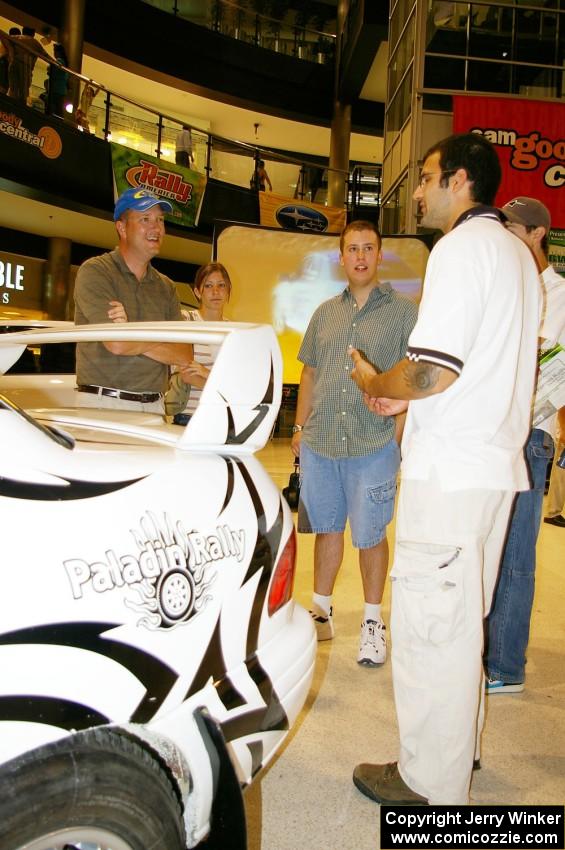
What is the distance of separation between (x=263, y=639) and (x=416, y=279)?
8.17 metres

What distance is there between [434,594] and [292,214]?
42.8 ft

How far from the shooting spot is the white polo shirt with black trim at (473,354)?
169cm

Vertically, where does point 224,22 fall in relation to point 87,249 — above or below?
above

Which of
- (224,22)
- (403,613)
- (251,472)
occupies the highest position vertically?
(224,22)

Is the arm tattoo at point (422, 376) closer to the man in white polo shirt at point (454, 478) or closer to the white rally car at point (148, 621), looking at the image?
the man in white polo shirt at point (454, 478)

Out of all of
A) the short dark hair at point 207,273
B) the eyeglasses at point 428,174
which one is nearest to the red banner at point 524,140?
the short dark hair at point 207,273

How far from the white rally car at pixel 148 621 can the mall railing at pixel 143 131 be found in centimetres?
1074

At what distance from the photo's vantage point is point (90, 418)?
71.1 inches

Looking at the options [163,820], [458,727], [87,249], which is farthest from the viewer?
[87,249]

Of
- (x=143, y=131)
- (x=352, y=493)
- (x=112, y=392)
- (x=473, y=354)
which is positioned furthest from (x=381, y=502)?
(x=143, y=131)

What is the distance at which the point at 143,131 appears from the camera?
15.5m

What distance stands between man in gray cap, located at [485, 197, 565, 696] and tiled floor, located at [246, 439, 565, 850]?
5.3 inches

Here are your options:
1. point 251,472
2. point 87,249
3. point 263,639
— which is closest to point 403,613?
point 263,639

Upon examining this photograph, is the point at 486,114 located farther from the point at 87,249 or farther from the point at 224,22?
the point at 224,22
